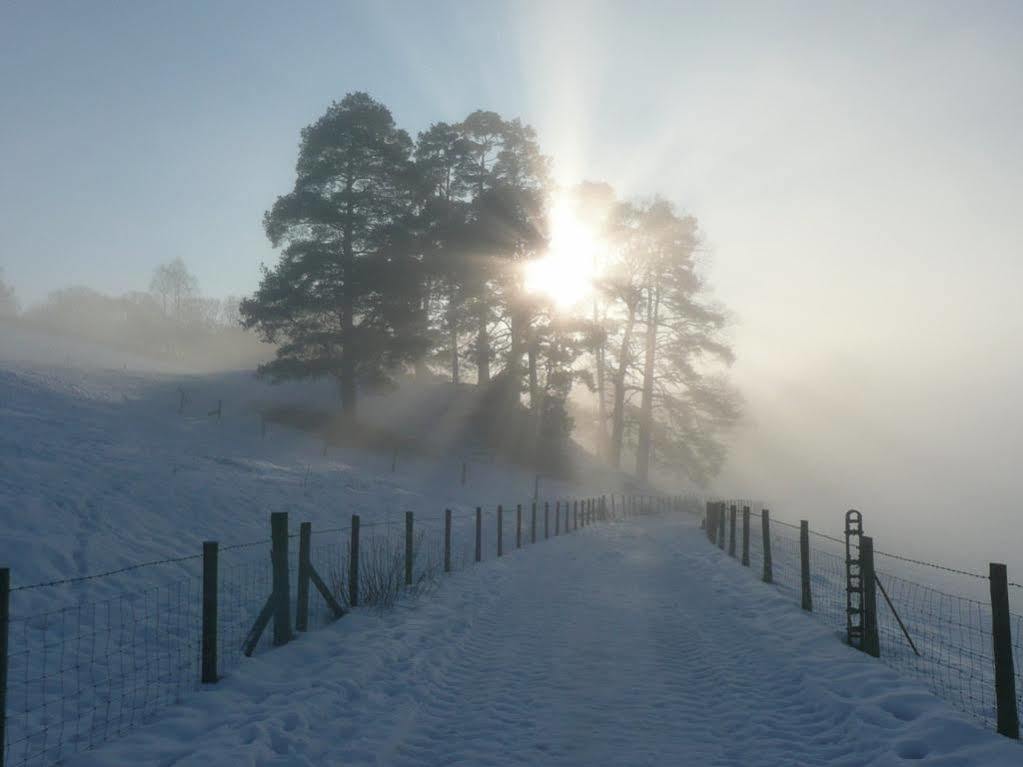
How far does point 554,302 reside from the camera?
134 feet

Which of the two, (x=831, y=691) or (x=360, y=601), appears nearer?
(x=831, y=691)

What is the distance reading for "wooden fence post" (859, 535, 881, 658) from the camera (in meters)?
9.23

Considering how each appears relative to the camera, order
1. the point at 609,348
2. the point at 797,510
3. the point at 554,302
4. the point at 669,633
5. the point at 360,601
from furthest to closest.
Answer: the point at 797,510
the point at 609,348
the point at 554,302
the point at 360,601
the point at 669,633

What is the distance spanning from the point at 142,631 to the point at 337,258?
2354 centimetres

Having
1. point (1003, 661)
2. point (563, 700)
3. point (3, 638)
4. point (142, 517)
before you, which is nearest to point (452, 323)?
point (142, 517)

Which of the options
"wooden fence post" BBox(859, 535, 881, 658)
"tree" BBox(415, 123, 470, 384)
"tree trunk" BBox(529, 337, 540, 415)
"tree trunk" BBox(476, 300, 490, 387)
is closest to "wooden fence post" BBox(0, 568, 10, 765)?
"wooden fence post" BBox(859, 535, 881, 658)

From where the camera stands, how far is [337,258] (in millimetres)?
31656

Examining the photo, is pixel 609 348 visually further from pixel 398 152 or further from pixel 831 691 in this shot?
pixel 831 691

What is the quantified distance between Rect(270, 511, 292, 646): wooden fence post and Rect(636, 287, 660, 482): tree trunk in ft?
134

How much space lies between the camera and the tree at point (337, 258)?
1233 inches

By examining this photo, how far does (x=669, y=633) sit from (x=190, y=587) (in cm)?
721

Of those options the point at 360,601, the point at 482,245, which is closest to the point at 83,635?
the point at 360,601

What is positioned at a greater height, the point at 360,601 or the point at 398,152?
the point at 398,152

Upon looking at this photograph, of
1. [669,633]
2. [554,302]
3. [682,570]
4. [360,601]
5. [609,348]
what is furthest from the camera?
[609,348]
